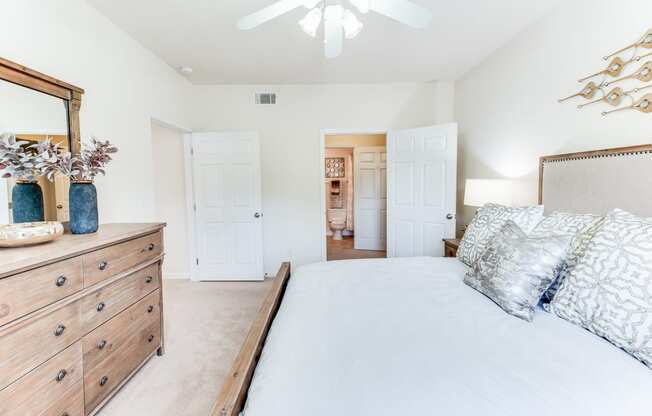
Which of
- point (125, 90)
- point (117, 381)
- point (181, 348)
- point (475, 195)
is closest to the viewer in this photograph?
point (117, 381)

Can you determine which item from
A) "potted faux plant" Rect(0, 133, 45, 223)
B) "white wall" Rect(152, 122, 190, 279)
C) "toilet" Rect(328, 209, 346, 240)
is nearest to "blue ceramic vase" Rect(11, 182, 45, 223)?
"potted faux plant" Rect(0, 133, 45, 223)

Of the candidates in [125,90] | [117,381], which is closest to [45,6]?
[125,90]

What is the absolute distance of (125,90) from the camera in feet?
7.93

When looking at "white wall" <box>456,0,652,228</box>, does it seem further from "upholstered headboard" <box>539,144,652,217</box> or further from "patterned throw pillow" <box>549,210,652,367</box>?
"patterned throw pillow" <box>549,210,652,367</box>

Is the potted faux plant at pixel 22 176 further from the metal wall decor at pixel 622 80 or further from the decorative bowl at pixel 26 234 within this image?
the metal wall decor at pixel 622 80

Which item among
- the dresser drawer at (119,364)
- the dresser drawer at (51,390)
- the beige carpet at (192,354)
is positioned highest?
the dresser drawer at (51,390)

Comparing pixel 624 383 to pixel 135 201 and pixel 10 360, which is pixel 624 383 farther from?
pixel 135 201

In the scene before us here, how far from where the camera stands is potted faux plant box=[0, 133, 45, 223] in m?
1.39

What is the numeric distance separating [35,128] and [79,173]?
316mm

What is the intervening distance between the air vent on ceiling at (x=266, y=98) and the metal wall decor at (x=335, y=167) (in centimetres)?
328

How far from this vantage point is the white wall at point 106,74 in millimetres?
1641

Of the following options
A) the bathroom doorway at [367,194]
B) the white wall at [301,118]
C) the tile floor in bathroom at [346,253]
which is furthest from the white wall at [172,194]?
the bathroom doorway at [367,194]

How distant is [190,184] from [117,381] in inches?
96.8

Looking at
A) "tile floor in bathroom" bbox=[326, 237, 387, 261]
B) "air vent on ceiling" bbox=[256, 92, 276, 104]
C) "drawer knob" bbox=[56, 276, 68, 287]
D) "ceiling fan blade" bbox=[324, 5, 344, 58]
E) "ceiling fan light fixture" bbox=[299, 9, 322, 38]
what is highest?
"air vent on ceiling" bbox=[256, 92, 276, 104]
